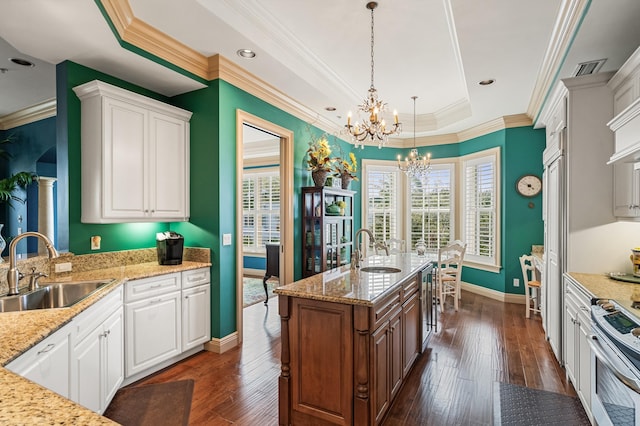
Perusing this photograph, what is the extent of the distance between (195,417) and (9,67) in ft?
13.8

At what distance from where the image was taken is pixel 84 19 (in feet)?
7.72

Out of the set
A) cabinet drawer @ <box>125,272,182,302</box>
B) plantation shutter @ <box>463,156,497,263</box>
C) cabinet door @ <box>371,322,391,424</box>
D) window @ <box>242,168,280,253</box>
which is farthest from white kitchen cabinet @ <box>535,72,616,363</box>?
window @ <box>242,168,280,253</box>

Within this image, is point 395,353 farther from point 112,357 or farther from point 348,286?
point 112,357

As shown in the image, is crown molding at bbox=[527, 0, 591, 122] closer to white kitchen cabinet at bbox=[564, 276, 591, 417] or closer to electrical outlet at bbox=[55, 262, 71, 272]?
white kitchen cabinet at bbox=[564, 276, 591, 417]

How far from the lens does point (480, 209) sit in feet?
19.5

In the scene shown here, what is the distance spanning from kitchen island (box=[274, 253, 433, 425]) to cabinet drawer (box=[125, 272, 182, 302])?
4.63 ft

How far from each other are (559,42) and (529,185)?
2.83 m

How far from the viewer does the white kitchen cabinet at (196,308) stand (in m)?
3.21

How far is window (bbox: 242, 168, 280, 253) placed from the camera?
7694mm

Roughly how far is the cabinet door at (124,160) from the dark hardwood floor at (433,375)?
1557 millimetres

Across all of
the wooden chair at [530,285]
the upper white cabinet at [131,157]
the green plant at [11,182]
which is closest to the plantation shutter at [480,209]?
the wooden chair at [530,285]

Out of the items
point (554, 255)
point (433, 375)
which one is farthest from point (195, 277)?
point (554, 255)

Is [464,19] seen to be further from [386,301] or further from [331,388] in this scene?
[331,388]

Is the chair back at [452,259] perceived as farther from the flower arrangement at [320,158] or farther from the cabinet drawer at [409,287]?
the flower arrangement at [320,158]
